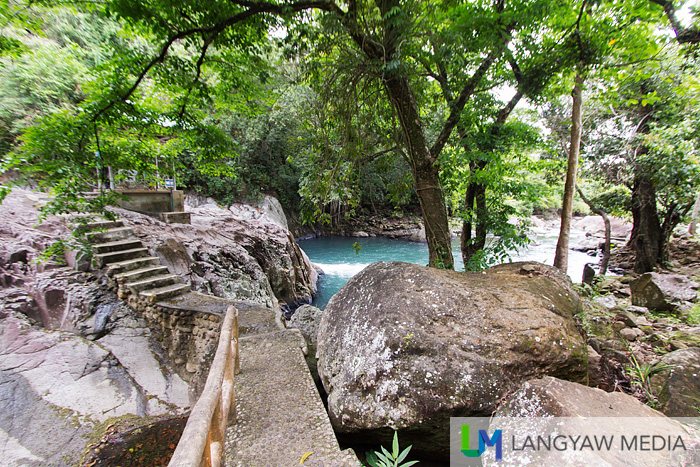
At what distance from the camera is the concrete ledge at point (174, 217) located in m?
8.44

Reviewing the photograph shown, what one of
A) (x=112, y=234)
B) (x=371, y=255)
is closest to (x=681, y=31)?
(x=112, y=234)

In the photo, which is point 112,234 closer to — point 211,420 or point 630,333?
point 211,420

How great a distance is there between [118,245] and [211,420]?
18.8ft

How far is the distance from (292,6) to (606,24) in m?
3.36

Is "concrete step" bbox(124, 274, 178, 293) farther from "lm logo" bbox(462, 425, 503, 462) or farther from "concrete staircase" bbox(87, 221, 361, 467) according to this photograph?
"lm logo" bbox(462, 425, 503, 462)

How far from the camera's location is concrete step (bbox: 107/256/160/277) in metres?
5.42

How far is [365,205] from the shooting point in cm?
2558


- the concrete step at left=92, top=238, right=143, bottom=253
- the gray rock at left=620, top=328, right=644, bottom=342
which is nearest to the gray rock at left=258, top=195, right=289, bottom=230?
the concrete step at left=92, top=238, right=143, bottom=253

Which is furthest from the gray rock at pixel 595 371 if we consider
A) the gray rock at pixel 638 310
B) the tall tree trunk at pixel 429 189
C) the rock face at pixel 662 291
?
the rock face at pixel 662 291

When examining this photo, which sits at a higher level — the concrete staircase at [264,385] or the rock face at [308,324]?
the concrete staircase at [264,385]

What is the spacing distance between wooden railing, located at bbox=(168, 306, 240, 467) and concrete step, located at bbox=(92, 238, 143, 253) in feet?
15.1

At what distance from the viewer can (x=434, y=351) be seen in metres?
2.22

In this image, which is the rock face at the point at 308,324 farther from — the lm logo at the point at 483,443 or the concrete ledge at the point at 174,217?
the concrete ledge at the point at 174,217

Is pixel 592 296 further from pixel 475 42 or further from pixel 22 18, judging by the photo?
pixel 22 18
